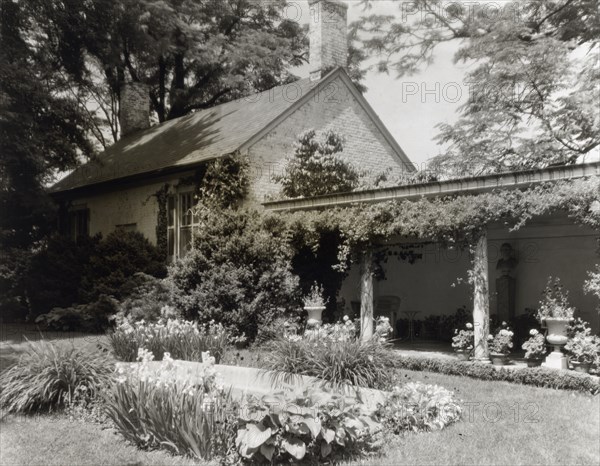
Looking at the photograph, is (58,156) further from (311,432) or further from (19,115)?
(311,432)

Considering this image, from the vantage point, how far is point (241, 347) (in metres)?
13.6

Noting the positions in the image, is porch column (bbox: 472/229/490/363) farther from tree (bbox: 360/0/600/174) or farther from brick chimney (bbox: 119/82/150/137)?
brick chimney (bbox: 119/82/150/137)

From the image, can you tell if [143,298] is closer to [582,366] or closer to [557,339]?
[557,339]

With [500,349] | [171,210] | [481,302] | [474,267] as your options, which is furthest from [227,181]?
[500,349]

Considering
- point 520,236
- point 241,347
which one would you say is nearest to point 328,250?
point 241,347

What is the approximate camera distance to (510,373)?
987cm

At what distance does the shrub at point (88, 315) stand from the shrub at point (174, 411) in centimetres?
907

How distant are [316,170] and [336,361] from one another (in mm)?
10393

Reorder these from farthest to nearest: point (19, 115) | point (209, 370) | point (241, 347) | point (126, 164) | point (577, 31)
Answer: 1. point (126, 164)
2. point (577, 31)
3. point (19, 115)
4. point (241, 347)
5. point (209, 370)

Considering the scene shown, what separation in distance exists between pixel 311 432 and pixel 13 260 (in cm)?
1592

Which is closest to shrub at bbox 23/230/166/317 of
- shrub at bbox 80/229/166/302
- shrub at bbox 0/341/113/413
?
shrub at bbox 80/229/166/302

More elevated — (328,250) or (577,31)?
(577,31)

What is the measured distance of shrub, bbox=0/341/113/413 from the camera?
8.09m

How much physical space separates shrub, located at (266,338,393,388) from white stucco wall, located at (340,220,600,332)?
579 cm
